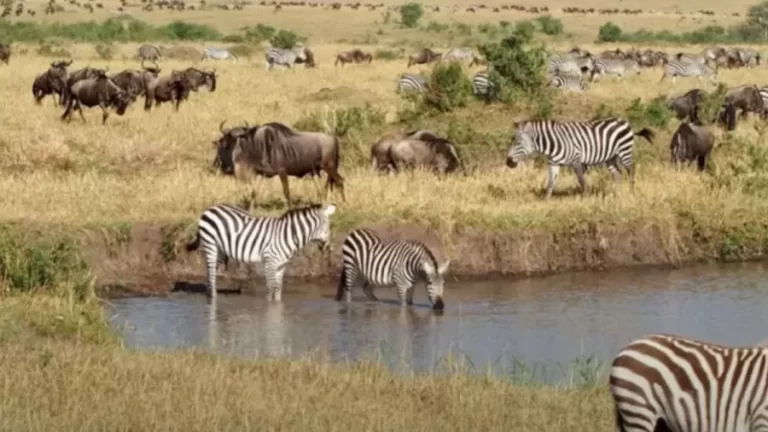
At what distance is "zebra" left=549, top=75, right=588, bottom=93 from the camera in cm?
2920

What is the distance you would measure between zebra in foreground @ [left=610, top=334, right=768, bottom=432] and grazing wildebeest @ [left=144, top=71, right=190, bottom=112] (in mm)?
21145

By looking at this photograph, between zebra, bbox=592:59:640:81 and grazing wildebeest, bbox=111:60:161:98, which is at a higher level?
grazing wildebeest, bbox=111:60:161:98

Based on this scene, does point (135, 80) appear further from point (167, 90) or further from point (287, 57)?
point (287, 57)

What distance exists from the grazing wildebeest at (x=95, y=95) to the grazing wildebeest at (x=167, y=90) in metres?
1.74

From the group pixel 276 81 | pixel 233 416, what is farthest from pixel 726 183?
pixel 276 81

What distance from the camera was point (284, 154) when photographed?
55.9ft

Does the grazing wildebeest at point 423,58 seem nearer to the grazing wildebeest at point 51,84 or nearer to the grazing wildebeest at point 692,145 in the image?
the grazing wildebeest at point 51,84

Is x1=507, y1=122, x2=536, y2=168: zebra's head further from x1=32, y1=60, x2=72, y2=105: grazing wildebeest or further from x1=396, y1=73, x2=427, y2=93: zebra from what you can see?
x1=32, y1=60, x2=72, y2=105: grazing wildebeest

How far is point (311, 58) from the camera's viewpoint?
40812 millimetres

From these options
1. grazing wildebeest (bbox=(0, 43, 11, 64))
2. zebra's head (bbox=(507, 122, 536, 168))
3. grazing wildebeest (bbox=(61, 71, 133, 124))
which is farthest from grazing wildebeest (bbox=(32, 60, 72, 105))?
grazing wildebeest (bbox=(0, 43, 11, 64))

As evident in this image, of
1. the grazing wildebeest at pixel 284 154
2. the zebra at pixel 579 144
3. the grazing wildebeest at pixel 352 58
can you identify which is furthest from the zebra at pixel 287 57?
the grazing wildebeest at pixel 284 154

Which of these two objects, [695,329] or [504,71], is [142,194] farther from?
[504,71]

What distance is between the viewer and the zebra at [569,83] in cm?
2920

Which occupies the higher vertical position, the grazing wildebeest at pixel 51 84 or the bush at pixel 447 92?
the bush at pixel 447 92
